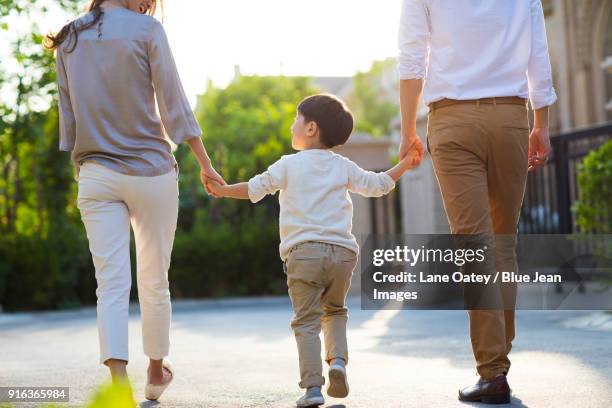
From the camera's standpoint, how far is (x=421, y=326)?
9.08 metres

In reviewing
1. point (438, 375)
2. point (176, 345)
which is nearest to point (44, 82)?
point (176, 345)

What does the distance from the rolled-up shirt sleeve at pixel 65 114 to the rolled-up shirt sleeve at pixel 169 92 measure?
0.38 metres

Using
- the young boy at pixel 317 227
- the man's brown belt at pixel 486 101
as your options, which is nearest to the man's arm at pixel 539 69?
the man's brown belt at pixel 486 101

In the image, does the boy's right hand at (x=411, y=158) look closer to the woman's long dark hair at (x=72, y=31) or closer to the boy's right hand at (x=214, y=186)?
the boy's right hand at (x=214, y=186)

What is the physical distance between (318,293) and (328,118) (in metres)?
0.78

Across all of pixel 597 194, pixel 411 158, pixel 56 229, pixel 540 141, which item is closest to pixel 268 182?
pixel 411 158

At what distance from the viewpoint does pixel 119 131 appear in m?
4.51

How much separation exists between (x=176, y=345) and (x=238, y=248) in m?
8.26

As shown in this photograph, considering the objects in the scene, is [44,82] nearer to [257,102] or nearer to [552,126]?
[552,126]

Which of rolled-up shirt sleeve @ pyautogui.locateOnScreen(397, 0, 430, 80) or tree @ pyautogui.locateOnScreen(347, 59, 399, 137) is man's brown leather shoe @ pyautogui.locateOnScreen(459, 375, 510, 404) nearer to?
rolled-up shirt sleeve @ pyautogui.locateOnScreen(397, 0, 430, 80)

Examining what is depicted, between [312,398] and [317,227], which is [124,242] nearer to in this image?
[317,227]

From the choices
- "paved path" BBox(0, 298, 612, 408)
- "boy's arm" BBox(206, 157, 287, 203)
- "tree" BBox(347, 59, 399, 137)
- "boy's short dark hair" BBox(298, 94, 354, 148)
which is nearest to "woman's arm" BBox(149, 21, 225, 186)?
"boy's arm" BBox(206, 157, 287, 203)

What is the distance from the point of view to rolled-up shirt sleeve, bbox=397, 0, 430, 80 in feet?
14.9

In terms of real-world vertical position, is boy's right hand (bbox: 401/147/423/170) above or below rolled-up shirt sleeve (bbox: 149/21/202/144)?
below
